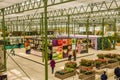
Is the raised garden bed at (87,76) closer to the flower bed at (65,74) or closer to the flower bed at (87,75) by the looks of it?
the flower bed at (87,75)

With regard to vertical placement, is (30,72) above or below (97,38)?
below

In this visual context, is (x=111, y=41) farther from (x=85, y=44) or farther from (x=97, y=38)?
(x=85, y=44)

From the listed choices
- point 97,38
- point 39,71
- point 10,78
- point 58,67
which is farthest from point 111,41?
point 10,78

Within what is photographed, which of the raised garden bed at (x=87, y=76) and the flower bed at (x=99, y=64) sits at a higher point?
the flower bed at (x=99, y=64)

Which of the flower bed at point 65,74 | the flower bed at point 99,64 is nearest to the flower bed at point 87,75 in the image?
the flower bed at point 65,74

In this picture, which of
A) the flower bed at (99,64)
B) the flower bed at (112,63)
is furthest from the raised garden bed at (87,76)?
the flower bed at (112,63)

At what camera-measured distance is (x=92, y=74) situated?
15.6 metres

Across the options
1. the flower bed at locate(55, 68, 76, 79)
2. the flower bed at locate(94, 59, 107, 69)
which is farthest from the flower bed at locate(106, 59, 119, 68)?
the flower bed at locate(55, 68, 76, 79)

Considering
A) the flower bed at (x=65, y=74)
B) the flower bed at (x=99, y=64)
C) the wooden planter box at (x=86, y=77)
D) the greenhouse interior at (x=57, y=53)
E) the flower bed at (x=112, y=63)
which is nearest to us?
the wooden planter box at (x=86, y=77)

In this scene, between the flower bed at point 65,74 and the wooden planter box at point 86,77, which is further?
the flower bed at point 65,74

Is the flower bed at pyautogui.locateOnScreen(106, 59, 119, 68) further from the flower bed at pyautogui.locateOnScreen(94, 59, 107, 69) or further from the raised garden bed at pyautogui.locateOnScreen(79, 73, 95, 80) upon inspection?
the raised garden bed at pyautogui.locateOnScreen(79, 73, 95, 80)

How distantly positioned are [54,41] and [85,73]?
8874mm

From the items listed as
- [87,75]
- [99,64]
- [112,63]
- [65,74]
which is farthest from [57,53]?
[87,75]

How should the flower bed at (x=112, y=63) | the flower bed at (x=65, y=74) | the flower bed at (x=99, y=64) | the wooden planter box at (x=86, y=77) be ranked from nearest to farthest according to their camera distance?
the wooden planter box at (x=86, y=77), the flower bed at (x=65, y=74), the flower bed at (x=99, y=64), the flower bed at (x=112, y=63)
